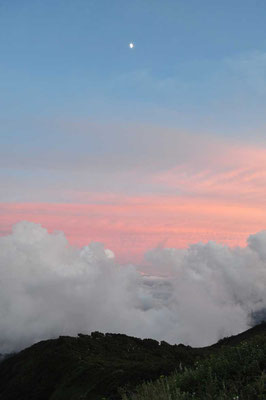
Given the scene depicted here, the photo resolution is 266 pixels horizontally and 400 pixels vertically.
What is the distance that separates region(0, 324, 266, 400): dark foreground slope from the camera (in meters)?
37.6

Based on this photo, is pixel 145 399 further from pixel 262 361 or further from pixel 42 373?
pixel 42 373

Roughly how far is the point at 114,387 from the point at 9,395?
2156 inches

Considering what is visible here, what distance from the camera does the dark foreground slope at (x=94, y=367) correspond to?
123ft

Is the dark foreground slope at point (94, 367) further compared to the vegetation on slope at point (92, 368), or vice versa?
the vegetation on slope at point (92, 368)

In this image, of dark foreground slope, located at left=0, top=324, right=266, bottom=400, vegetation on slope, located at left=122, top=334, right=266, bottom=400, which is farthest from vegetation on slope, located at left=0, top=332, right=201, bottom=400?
vegetation on slope, located at left=122, top=334, right=266, bottom=400

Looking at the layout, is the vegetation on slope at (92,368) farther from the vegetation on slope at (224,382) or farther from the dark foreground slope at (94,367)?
the vegetation on slope at (224,382)

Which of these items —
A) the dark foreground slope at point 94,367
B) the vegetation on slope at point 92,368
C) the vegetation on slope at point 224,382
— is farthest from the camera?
the vegetation on slope at point 92,368

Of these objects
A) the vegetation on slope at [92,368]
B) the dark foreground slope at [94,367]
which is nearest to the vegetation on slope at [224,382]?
the dark foreground slope at [94,367]

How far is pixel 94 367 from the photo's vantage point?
5300 cm

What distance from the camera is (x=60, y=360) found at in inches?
3002

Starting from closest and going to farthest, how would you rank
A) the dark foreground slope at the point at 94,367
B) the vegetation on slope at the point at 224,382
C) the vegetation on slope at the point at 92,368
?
1. the vegetation on slope at the point at 224,382
2. the dark foreground slope at the point at 94,367
3. the vegetation on slope at the point at 92,368

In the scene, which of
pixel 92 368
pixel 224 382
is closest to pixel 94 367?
pixel 92 368

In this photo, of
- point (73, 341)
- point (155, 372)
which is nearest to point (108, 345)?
point (73, 341)

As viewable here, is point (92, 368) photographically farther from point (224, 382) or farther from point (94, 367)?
point (224, 382)
